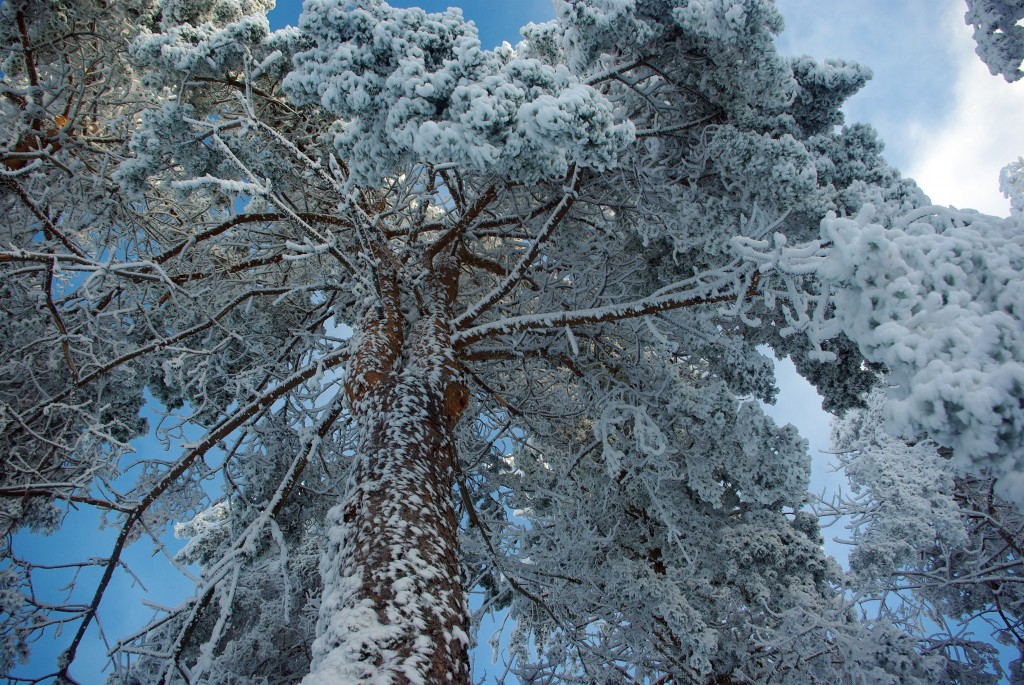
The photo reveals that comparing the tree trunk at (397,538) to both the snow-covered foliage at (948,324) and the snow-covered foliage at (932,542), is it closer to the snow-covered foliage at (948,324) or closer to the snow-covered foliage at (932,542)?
the snow-covered foliage at (948,324)

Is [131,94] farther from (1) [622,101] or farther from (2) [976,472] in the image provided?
(2) [976,472]

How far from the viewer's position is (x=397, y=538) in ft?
9.97

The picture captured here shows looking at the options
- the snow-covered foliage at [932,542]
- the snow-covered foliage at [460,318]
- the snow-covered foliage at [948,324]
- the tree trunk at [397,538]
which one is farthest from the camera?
the snow-covered foliage at [932,542]

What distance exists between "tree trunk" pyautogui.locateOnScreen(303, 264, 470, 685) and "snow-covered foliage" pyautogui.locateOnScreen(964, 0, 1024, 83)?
483 cm

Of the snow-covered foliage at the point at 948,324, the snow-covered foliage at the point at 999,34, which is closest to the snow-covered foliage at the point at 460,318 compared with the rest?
the snow-covered foliage at the point at 948,324

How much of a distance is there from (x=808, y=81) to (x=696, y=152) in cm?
123

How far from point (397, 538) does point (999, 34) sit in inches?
219

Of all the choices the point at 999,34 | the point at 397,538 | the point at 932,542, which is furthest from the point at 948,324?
the point at 932,542

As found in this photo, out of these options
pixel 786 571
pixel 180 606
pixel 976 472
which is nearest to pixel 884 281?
pixel 976 472

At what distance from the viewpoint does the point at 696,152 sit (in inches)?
228

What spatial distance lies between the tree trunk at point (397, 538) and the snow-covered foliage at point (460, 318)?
0.07 feet

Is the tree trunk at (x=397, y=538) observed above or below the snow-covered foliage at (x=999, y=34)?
below

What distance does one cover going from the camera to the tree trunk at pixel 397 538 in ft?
8.16

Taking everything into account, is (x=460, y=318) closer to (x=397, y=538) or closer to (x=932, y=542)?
(x=397, y=538)
